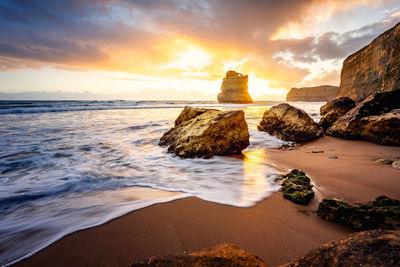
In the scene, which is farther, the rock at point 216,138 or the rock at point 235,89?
the rock at point 235,89

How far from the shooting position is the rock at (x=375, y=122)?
3.70m

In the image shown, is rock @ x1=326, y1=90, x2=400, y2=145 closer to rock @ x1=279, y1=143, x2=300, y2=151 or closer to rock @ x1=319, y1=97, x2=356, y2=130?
rock @ x1=319, y1=97, x2=356, y2=130

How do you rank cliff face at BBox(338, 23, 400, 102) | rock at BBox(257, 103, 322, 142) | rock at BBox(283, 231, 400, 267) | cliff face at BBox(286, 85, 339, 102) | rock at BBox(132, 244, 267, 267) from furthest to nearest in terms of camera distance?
cliff face at BBox(286, 85, 339, 102)
cliff face at BBox(338, 23, 400, 102)
rock at BBox(257, 103, 322, 142)
rock at BBox(132, 244, 267, 267)
rock at BBox(283, 231, 400, 267)

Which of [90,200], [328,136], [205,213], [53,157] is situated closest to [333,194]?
[205,213]

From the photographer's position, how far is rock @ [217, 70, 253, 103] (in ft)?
216

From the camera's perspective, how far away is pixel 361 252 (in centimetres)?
72

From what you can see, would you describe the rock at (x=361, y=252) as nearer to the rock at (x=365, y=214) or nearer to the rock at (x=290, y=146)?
the rock at (x=365, y=214)

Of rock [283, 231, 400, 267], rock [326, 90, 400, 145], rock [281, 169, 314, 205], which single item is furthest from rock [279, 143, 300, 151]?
rock [283, 231, 400, 267]

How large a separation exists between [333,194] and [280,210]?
76cm

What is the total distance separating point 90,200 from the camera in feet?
7.37

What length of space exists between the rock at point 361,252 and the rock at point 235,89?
220 ft

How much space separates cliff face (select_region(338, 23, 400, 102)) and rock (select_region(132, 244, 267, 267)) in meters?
9.38

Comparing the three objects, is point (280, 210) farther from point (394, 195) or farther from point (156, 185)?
point (156, 185)

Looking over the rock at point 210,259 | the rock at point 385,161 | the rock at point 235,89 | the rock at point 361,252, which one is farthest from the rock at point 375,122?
the rock at point 235,89
